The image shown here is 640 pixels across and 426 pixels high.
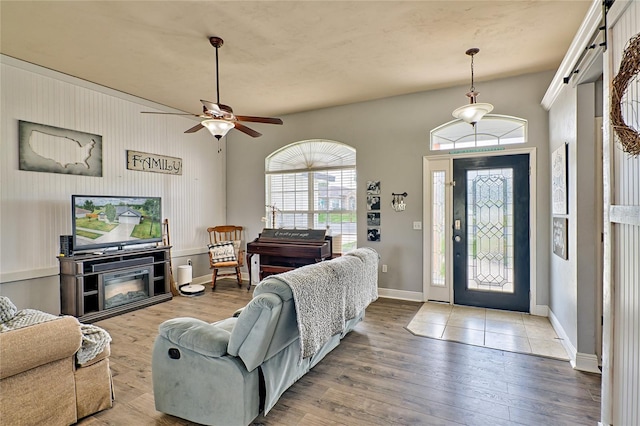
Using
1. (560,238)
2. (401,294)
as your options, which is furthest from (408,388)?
(401,294)

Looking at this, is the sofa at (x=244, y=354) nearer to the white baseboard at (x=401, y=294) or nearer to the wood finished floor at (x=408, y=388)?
the wood finished floor at (x=408, y=388)

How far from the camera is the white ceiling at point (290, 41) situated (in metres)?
2.78

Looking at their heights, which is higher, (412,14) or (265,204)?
(412,14)

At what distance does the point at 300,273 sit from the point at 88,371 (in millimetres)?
1539

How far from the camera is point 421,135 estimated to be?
4.78 metres

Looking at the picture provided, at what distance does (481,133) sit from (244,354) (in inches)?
166

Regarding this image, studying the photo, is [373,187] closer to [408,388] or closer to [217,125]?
[217,125]

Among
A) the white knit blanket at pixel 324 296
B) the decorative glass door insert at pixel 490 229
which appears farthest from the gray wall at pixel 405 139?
the white knit blanket at pixel 324 296

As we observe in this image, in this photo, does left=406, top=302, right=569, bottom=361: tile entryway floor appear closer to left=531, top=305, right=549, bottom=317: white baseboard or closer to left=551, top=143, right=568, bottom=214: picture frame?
left=531, top=305, right=549, bottom=317: white baseboard

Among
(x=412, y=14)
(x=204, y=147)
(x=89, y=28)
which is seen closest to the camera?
(x=412, y=14)

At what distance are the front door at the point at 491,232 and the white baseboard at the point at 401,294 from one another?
0.53 metres

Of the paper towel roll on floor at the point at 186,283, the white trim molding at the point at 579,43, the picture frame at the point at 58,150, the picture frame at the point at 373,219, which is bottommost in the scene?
the paper towel roll on floor at the point at 186,283

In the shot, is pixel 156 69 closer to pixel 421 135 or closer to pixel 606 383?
pixel 421 135

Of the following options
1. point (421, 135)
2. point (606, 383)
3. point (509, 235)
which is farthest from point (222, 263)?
point (606, 383)
